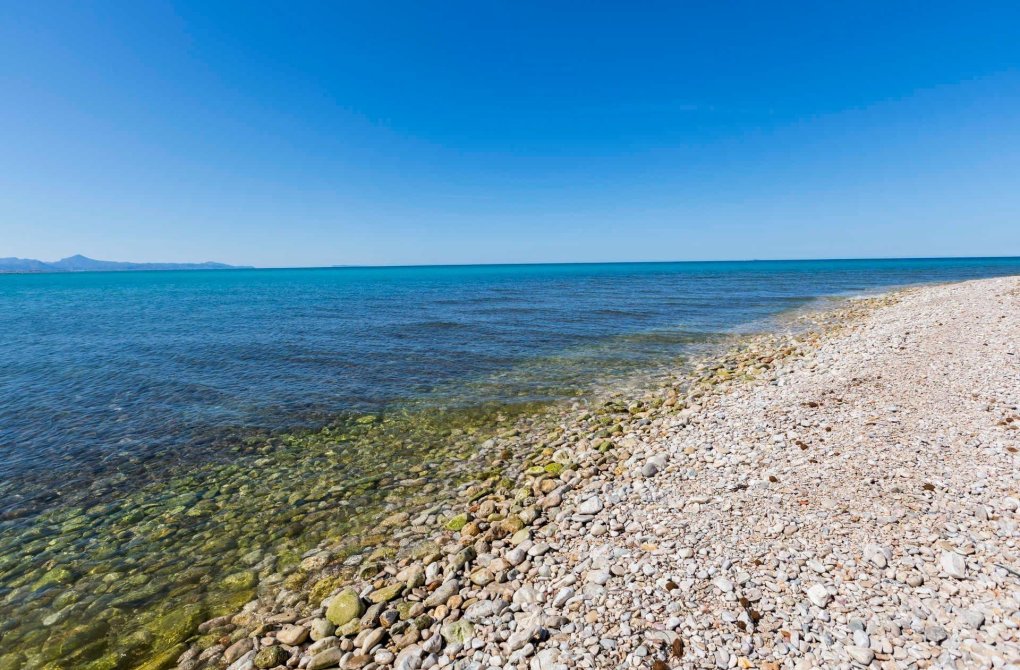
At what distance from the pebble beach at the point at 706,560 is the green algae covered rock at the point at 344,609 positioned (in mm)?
28

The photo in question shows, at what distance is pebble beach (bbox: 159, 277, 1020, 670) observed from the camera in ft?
14.9

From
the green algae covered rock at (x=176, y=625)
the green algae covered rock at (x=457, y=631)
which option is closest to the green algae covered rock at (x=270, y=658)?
the green algae covered rock at (x=176, y=625)

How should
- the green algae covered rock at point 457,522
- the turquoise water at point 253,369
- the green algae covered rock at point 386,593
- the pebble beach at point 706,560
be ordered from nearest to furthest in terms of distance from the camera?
the pebble beach at point 706,560 < the green algae covered rock at point 386,593 < the green algae covered rock at point 457,522 < the turquoise water at point 253,369

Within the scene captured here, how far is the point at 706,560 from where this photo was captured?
18.8ft

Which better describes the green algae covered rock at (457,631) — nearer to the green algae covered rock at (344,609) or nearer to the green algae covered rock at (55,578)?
the green algae covered rock at (344,609)

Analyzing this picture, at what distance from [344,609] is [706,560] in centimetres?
510

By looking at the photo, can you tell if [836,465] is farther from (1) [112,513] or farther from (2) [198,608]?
(1) [112,513]

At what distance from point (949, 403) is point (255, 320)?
43.4 metres

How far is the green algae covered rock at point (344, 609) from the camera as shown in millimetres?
5992

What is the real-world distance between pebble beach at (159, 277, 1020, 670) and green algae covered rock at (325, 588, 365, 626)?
0.03 m

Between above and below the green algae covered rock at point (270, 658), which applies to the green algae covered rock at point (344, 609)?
above

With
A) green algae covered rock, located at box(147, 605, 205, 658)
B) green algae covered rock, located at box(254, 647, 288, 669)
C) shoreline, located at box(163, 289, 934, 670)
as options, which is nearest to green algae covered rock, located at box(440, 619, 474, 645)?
shoreline, located at box(163, 289, 934, 670)

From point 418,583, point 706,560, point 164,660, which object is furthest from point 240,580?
point 706,560

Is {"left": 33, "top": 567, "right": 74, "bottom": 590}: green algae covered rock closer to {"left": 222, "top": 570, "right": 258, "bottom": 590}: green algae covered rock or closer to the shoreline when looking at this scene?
{"left": 222, "top": 570, "right": 258, "bottom": 590}: green algae covered rock
